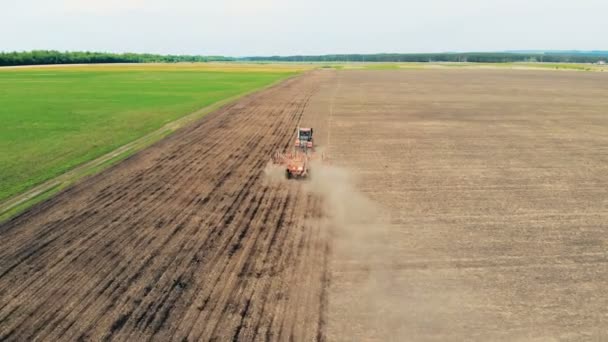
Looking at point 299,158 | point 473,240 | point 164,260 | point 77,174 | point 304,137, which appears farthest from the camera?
A: point 304,137

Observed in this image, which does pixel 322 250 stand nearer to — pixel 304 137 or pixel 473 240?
pixel 473 240

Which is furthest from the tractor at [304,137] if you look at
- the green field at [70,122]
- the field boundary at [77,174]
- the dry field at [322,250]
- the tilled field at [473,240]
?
the green field at [70,122]

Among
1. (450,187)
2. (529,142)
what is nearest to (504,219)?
(450,187)

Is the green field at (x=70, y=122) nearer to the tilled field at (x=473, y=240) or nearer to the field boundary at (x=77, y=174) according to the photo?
the field boundary at (x=77, y=174)

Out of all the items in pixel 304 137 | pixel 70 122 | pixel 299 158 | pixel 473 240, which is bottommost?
pixel 473 240

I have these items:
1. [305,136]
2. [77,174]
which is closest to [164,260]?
[77,174]

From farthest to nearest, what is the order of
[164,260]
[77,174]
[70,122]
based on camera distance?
[70,122] → [77,174] → [164,260]

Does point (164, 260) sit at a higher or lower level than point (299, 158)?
lower
